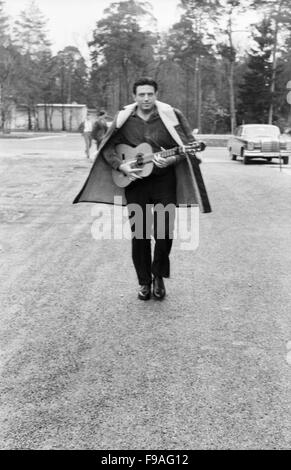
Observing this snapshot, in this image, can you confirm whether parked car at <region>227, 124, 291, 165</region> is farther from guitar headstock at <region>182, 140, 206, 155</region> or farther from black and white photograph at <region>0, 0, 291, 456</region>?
guitar headstock at <region>182, 140, 206, 155</region>

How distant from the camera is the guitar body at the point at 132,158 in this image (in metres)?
5.07

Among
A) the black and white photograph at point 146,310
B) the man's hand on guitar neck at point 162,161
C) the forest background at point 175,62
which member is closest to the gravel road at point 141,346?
the black and white photograph at point 146,310

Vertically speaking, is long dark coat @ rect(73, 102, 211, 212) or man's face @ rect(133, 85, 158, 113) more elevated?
man's face @ rect(133, 85, 158, 113)

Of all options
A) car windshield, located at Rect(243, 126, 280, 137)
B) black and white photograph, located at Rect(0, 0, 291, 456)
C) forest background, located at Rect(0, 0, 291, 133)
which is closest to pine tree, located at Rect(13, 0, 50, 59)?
forest background, located at Rect(0, 0, 291, 133)

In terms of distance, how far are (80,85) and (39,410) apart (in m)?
92.8

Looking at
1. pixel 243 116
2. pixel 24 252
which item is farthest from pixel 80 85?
pixel 24 252

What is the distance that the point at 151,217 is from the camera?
527cm

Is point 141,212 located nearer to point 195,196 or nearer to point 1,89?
point 195,196

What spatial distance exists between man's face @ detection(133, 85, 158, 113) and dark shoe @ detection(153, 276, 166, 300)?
144 centimetres

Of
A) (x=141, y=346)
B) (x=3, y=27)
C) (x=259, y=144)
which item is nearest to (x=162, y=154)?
(x=141, y=346)

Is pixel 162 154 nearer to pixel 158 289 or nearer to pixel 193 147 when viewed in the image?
pixel 193 147

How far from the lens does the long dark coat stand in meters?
5.07

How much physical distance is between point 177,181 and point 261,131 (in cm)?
1963

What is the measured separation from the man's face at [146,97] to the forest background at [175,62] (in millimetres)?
44182
